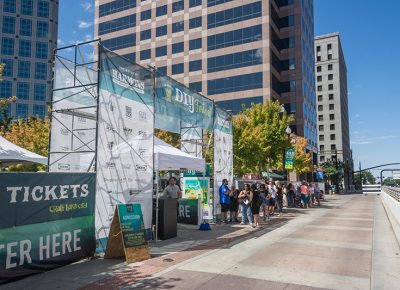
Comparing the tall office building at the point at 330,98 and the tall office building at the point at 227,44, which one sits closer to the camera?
the tall office building at the point at 227,44

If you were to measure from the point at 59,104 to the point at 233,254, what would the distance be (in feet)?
21.2

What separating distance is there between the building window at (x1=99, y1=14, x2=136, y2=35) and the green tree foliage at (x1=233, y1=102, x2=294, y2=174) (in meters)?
41.1

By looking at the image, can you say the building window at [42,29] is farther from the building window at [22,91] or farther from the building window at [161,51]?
the building window at [161,51]

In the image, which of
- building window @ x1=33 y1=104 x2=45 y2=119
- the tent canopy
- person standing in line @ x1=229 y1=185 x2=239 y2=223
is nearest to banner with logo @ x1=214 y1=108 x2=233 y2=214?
person standing in line @ x1=229 y1=185 x2=239 y2=223

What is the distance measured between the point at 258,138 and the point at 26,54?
6722cm

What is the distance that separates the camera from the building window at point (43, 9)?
81.9m

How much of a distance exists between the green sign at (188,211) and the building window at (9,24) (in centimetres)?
7856

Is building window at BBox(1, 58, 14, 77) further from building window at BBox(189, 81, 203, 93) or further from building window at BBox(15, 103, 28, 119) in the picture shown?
building window at BBox(189, 81, 203, 93)

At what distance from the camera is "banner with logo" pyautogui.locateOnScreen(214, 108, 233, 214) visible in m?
16.9

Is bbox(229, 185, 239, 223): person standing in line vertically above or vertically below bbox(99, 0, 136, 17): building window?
below

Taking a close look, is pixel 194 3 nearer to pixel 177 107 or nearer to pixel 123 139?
pixel 177 107

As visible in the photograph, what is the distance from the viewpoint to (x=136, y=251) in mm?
8664

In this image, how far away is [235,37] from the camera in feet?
186

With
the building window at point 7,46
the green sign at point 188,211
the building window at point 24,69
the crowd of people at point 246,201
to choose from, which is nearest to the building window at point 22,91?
the building window at point 24,69
